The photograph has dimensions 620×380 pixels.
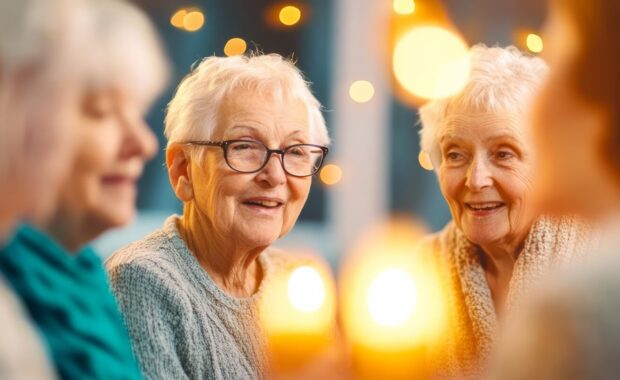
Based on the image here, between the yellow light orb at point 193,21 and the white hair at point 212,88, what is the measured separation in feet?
0.15

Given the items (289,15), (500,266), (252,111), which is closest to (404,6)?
(289,15)

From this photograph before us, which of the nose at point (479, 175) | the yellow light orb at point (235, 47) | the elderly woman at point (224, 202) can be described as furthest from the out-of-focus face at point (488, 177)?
the yellow light orb at point (235, 47)

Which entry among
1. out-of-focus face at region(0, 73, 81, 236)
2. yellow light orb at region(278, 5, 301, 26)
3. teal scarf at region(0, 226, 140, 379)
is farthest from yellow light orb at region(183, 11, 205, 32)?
teal scarf at region(0, 226, 140, 379)

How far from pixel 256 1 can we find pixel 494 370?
585 millimetres

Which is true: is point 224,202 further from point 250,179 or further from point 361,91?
point 361,91

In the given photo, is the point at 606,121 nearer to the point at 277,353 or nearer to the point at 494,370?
the point at 494,370

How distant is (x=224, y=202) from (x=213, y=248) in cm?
7

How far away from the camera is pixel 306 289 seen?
50.1 inches

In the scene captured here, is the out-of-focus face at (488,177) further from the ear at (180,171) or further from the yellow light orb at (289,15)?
the ear at (180,171)

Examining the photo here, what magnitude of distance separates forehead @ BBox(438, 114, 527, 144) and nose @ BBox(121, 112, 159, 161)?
1.59 feet

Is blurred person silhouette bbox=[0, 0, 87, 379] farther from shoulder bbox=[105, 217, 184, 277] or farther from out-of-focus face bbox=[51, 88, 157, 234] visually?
shoulder bbox=[105, 217, 184, 277]

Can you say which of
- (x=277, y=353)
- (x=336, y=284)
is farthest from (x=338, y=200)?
(x=277, y=353)

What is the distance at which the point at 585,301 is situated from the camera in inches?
34.9

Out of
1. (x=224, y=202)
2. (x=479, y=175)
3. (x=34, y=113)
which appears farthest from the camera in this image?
(x=479, y=175)
